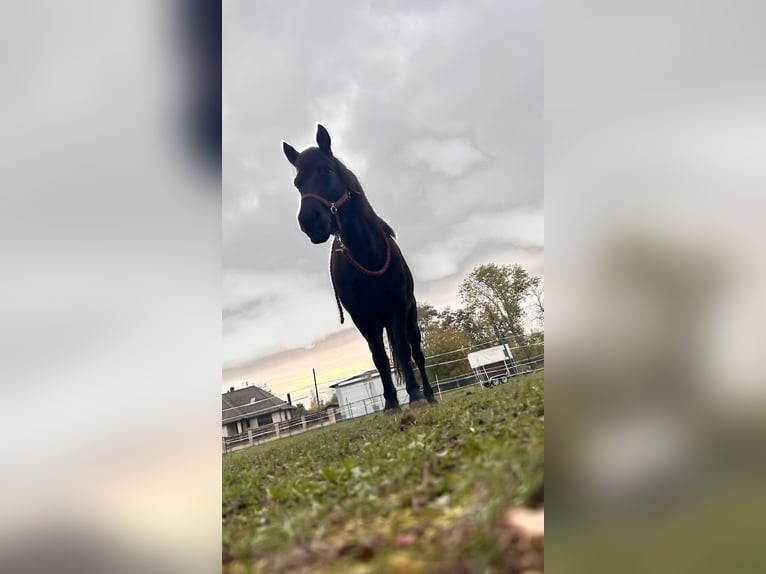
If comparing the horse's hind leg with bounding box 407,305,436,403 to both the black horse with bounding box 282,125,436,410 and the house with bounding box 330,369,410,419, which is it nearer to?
the black horse with bounding box 282,125,436,410

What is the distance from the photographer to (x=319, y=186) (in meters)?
4.10

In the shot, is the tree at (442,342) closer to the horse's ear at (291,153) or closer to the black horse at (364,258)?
the black horse at (364,258)

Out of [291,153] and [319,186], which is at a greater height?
[291,153]

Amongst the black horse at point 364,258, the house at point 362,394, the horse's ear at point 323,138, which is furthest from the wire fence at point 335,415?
the horse's ear at point 323,138

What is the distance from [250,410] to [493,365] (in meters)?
1.93

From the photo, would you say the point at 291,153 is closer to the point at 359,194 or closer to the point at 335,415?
the point at 359,194

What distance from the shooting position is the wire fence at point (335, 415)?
389cm

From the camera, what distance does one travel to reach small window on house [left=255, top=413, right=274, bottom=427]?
13.3 ft

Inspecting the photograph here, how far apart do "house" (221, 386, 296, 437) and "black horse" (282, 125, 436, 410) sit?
35.5 inches

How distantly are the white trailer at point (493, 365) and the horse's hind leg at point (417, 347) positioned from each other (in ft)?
1.31
